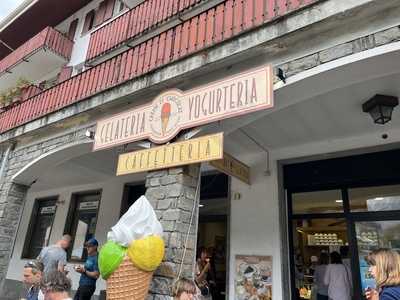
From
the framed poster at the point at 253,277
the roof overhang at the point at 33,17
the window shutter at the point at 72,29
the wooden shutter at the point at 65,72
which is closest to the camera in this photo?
the framed poster at the point at 253,277

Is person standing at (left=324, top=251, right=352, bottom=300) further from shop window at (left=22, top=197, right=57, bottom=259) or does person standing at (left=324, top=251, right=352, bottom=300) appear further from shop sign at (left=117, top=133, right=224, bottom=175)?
shop window at (left=22, top=197, right=57, bottom=259)

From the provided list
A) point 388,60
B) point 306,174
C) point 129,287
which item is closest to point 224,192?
point 306,174

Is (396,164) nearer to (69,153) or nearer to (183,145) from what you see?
(183,145)

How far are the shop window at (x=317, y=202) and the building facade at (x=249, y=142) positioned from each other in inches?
0.7

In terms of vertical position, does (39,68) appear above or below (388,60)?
above

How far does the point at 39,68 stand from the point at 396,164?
1109 centimetres

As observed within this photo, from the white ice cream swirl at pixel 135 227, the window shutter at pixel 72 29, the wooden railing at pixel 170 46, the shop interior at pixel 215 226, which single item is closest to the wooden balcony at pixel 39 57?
the window shutter at pixel 72 29

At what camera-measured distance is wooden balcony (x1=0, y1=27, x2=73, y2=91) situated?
10086 mm

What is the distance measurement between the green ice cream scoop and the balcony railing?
5.21 m

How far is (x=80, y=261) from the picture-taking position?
8.76 meters

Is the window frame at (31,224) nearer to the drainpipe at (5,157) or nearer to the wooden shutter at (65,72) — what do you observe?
the drainpipe at (5,157)

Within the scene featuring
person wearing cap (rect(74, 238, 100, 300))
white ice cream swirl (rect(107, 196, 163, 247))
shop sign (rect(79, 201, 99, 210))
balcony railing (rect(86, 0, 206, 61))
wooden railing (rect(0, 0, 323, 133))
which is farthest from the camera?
shop sign (rect(79, 201, 99, 210))

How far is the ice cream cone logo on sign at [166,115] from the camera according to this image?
4.32 meters

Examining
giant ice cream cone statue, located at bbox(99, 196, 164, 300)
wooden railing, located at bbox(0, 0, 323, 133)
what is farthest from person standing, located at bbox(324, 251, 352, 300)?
wooden railing, located at bbox(0, 0, 323, 133)
